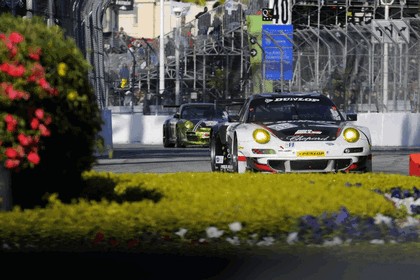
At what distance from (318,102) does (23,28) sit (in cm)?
930

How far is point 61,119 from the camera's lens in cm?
844

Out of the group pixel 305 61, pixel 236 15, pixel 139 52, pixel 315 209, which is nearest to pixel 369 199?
pixel 315 209

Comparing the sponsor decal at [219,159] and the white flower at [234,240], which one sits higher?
the white flower at [234,240]

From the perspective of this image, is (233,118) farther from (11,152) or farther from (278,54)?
(278,54)

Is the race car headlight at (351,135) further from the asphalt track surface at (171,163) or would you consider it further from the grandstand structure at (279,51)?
the grandstand structure at (279,51)

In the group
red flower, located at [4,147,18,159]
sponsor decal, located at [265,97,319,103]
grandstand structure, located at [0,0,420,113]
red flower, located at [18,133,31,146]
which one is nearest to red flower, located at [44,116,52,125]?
red flower, located at [18,133,31,146]

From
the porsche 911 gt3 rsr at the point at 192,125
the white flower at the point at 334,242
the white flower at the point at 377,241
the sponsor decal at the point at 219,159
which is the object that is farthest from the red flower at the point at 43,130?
the porsche 911 gt3 rsr at the point at 192,125

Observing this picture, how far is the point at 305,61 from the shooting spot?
39.8 meters

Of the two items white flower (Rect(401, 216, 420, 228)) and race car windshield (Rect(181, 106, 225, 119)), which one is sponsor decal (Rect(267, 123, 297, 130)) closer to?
white flower (Rect(401, 216, 420, 228))

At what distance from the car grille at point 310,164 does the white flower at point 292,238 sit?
899 centimetres

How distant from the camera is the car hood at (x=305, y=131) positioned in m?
15.9

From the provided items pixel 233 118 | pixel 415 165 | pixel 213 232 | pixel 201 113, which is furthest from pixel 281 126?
pixel 201 113

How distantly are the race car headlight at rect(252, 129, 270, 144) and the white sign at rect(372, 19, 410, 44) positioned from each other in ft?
73.5

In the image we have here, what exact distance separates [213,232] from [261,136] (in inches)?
359
